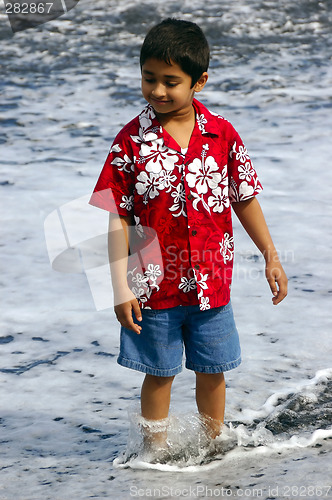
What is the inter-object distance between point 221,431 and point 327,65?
6876 millimetres

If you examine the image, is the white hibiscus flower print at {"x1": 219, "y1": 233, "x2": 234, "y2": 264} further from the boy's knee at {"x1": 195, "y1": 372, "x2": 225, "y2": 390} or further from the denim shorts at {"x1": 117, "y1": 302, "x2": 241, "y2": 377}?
the boy's knee at {"x1": 195, "y1": 372, "x2": 225, "y2": 390}

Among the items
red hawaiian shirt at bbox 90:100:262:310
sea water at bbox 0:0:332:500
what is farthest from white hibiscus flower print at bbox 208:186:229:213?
sea water at bbox 0:0:332:500

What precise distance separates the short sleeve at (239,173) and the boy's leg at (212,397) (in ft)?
1.99

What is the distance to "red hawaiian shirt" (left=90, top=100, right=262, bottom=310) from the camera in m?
2.20

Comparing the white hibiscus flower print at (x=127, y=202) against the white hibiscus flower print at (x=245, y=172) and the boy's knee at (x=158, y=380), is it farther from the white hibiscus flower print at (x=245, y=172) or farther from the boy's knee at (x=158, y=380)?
the boy's knee at (x=158, y=380)

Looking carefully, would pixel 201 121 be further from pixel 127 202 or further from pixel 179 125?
pixel 127 202

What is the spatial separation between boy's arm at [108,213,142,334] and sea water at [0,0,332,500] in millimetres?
457

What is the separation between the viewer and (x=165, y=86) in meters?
2.14

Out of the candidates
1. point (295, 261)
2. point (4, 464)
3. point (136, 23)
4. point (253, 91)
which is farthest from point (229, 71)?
point (4, 464)

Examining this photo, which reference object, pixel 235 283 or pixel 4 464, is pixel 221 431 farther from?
pixel 235 283

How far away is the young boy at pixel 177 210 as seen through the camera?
2.16 metres

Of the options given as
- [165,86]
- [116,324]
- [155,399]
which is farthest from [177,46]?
[116,324]

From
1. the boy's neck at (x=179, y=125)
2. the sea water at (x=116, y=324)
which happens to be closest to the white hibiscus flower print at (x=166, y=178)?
the boy's neck at (x=179, y=125)

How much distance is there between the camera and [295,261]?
433cm
